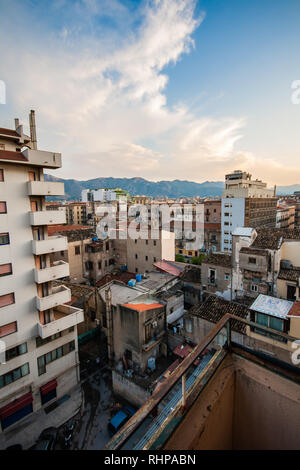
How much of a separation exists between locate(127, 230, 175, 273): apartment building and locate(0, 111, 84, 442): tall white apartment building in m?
13.9

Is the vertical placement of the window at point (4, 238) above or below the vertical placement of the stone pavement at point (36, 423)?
above

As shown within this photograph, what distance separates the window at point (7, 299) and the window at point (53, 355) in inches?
143

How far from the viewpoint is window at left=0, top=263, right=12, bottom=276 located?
411 inches

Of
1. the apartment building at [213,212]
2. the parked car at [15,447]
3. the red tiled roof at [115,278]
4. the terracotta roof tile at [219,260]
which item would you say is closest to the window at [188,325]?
the terracotta roof tile at [219,260]

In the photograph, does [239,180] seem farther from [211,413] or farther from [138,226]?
[211,413]

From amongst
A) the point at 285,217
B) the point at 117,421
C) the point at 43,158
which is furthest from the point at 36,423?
the point at 285,217

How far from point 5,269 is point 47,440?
8.50 m

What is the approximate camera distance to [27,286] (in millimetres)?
11461

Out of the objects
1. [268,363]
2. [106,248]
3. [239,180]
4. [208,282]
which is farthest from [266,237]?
[239,180]

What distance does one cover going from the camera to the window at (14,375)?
10586 mm

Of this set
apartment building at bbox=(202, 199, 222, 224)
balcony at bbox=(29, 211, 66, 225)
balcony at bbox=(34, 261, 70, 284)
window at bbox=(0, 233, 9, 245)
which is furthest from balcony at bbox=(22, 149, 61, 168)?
apartment building at bbox=(202, 199, 222, 224)

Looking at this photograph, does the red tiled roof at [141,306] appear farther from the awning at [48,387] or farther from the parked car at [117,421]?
the awning at [48,387]

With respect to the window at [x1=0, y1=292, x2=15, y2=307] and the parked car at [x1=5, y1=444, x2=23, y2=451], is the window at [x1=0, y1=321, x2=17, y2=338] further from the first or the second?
the parked car at [x1=5, y1=444, x2=23, y2=451]
